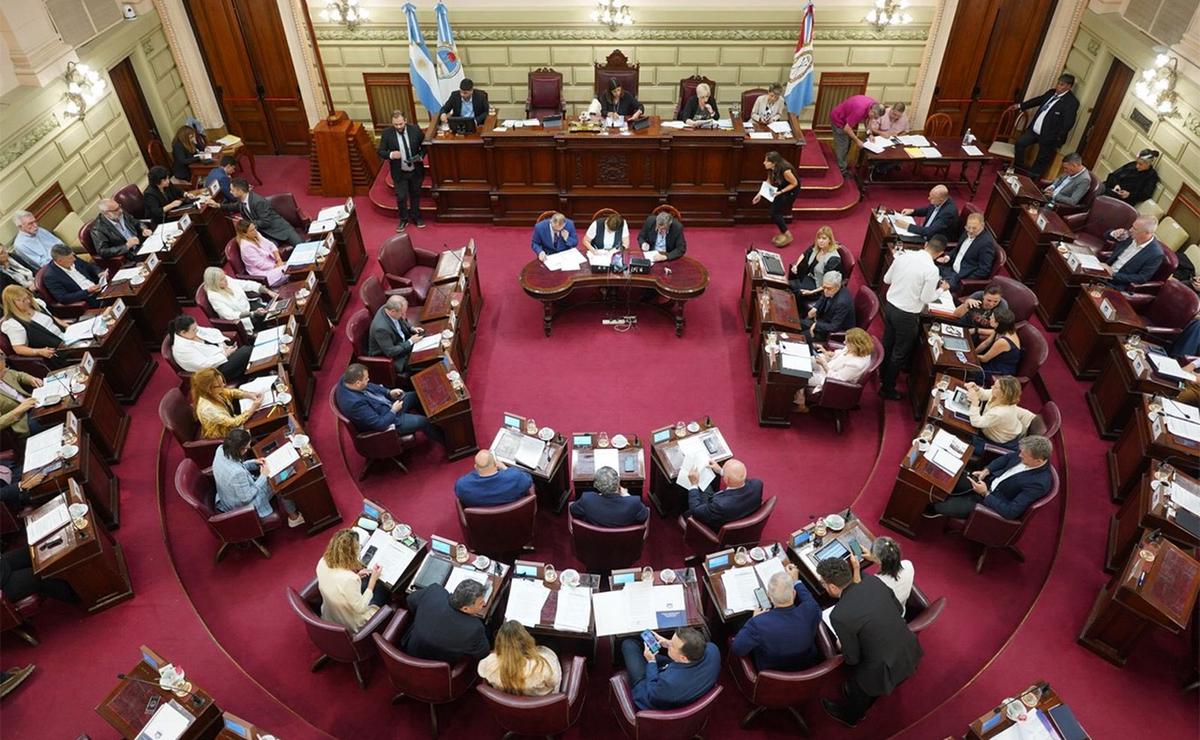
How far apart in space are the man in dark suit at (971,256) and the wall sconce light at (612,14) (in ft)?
20.8

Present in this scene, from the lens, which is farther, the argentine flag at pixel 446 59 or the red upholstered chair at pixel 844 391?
the argentine flag at pixel 446 59

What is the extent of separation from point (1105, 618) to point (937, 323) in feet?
10.7

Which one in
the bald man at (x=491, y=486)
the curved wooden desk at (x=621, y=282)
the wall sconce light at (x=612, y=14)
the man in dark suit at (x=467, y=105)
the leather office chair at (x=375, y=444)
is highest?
the wall sconce light at (x=612, y=14)

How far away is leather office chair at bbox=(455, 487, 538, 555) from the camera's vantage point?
5997 mm

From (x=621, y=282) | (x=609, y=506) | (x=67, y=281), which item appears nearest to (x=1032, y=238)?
(x=621, y=282)

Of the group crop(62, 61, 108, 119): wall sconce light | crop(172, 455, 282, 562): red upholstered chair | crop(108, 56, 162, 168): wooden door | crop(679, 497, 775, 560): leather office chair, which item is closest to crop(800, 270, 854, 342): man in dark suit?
crop(679, 497, 775, 560): leather office chair

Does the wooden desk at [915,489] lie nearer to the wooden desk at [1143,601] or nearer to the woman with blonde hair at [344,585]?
the wooden desk at [1143,601]

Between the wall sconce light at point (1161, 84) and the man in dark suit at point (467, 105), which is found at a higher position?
the wall sconce light at point (1161, 84)

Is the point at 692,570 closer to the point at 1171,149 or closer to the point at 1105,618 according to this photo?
the point at 1105,618

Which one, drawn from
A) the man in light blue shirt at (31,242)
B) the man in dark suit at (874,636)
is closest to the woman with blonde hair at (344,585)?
the man in dark suit at (874,636)

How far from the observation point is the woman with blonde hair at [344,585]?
17.0 feet

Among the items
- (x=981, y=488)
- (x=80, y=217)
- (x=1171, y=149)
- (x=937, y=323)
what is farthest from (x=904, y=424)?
(x=80, y=217)

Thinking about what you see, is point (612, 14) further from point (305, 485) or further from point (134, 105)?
point (305, 485)

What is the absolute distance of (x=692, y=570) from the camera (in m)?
5.72
